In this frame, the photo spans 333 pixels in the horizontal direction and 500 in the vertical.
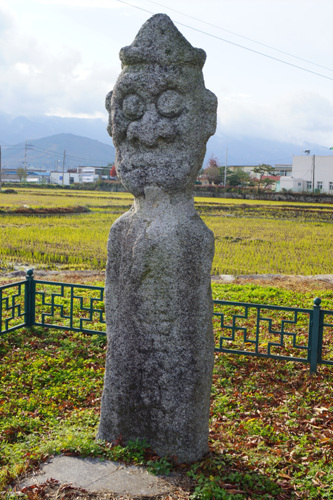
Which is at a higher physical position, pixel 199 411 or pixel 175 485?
pixel 199 411

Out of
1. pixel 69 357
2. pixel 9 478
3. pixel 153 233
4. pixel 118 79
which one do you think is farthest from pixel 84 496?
pixel 69 357

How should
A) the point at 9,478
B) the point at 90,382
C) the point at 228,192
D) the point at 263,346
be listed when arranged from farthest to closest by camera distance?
the point at 228,192, the point at 263,346, the point at 90,382, the point at 9,478

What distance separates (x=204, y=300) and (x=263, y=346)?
4421 mm

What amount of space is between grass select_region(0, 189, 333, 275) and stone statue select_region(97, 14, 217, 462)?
1122cm

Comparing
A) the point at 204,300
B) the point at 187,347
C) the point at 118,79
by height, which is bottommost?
the point at 187,347

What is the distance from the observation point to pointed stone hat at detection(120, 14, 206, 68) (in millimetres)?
4191

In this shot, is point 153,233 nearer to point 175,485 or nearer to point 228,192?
point 175,485

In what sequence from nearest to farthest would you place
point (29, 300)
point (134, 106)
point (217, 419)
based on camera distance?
point (134, 106) → point (217, 419) → point (29, 300)

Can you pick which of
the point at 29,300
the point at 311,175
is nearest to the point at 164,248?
the point at 29,300

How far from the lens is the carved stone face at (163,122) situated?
4.22 m

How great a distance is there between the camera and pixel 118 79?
4.41 meters

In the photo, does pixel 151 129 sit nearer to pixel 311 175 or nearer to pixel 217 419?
pixel 217 419

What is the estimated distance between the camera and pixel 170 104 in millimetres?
4199

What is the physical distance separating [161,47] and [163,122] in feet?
2.02
